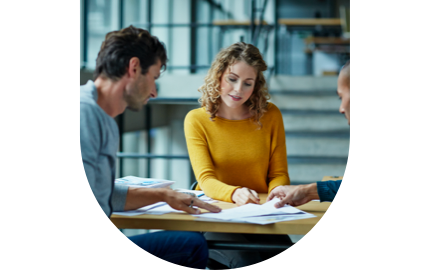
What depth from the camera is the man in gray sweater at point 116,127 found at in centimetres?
90

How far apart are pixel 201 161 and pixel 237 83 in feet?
1.01

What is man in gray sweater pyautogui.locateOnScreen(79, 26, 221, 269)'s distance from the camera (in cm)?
90

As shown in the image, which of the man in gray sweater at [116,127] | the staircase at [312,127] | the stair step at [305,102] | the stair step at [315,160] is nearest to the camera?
the man in gray sweater at [116,127]

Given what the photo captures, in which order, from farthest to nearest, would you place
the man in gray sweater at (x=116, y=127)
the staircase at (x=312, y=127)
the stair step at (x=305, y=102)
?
the stair step at (x=305, y=102) < the staircase at (x=312, y=127) < the man in gray sweater at (x=116, y=127)

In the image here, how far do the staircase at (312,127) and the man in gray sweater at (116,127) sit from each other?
1.32 meters

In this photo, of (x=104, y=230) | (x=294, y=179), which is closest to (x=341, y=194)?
(x=104, y=230)

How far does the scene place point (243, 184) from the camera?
1.41 meters

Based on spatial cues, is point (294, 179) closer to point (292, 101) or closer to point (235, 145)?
point (292, 101)

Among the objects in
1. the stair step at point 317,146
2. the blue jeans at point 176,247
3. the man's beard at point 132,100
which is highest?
the man's beard at point 132,100

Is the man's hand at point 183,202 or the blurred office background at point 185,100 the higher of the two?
the blurred office background at point 185,100

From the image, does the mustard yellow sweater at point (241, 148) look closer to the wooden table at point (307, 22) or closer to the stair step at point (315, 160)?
the stair step at point (315, 160)

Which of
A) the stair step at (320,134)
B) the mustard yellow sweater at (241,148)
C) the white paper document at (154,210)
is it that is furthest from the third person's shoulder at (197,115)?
the stair step at (320,134)

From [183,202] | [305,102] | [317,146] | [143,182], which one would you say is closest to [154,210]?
[183,202]

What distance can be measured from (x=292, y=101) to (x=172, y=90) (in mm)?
963
